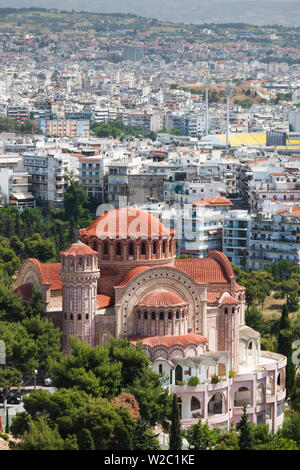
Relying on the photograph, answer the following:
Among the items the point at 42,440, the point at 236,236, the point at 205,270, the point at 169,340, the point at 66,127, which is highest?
the point at 205,270

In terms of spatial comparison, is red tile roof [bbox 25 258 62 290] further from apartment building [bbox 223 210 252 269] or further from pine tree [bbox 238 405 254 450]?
apartment building [bbox 223 210 252 269]

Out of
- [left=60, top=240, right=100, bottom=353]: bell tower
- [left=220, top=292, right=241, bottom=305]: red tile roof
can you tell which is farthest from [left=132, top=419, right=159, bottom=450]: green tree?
[left=220, top=292, right=241, bottom=305]: red tile roof

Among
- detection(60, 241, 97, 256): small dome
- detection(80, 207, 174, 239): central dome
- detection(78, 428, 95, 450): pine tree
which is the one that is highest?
detection(80, 207, 174, 239): central dome

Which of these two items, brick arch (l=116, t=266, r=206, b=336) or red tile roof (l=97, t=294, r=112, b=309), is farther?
red tile roof (l=97, t=294, r=112, b=309)

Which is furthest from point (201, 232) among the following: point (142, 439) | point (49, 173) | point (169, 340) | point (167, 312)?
point (142, 439)

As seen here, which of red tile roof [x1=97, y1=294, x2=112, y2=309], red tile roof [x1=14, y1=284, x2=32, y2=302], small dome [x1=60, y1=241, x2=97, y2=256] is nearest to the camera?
small dome [x1=60, y1=241, x2=97, y2=256]

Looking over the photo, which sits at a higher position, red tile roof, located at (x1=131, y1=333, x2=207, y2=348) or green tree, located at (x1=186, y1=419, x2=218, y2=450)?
red tile roof, located at (x1=131, y1=333, x2=207, y2=348)

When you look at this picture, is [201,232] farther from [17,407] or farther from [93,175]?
[17,407]
